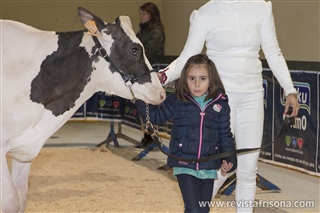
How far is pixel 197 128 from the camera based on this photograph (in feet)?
13.8

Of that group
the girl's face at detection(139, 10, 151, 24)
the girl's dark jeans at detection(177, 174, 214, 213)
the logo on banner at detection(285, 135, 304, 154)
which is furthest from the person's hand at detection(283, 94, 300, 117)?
the girl's face at detection(139, 10, 151, 24)

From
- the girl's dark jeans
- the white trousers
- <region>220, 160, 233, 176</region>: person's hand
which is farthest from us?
the white trousers

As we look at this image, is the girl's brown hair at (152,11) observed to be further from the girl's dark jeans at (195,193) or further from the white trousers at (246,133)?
the girl's dark jeans at (195,193)

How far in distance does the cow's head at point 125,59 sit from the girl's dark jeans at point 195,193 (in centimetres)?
68

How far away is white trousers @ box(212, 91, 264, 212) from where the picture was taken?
15.7 feet

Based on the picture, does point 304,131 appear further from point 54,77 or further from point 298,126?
point 54,77

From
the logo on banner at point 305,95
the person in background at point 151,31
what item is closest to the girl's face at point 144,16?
the person in background at point 151,31

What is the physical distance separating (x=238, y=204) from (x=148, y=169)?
3579 millimetres

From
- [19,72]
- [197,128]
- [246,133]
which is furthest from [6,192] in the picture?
[246,133]

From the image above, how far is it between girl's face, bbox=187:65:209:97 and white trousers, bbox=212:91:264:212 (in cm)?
51

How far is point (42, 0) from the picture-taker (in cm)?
1509

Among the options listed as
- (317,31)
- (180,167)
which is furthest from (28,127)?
(317,31)

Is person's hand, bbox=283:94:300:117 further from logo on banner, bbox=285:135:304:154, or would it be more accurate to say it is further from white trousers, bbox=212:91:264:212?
logo on banner, bbox=285:135:304:154

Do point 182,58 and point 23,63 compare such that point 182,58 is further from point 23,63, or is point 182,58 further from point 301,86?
point 301,86
